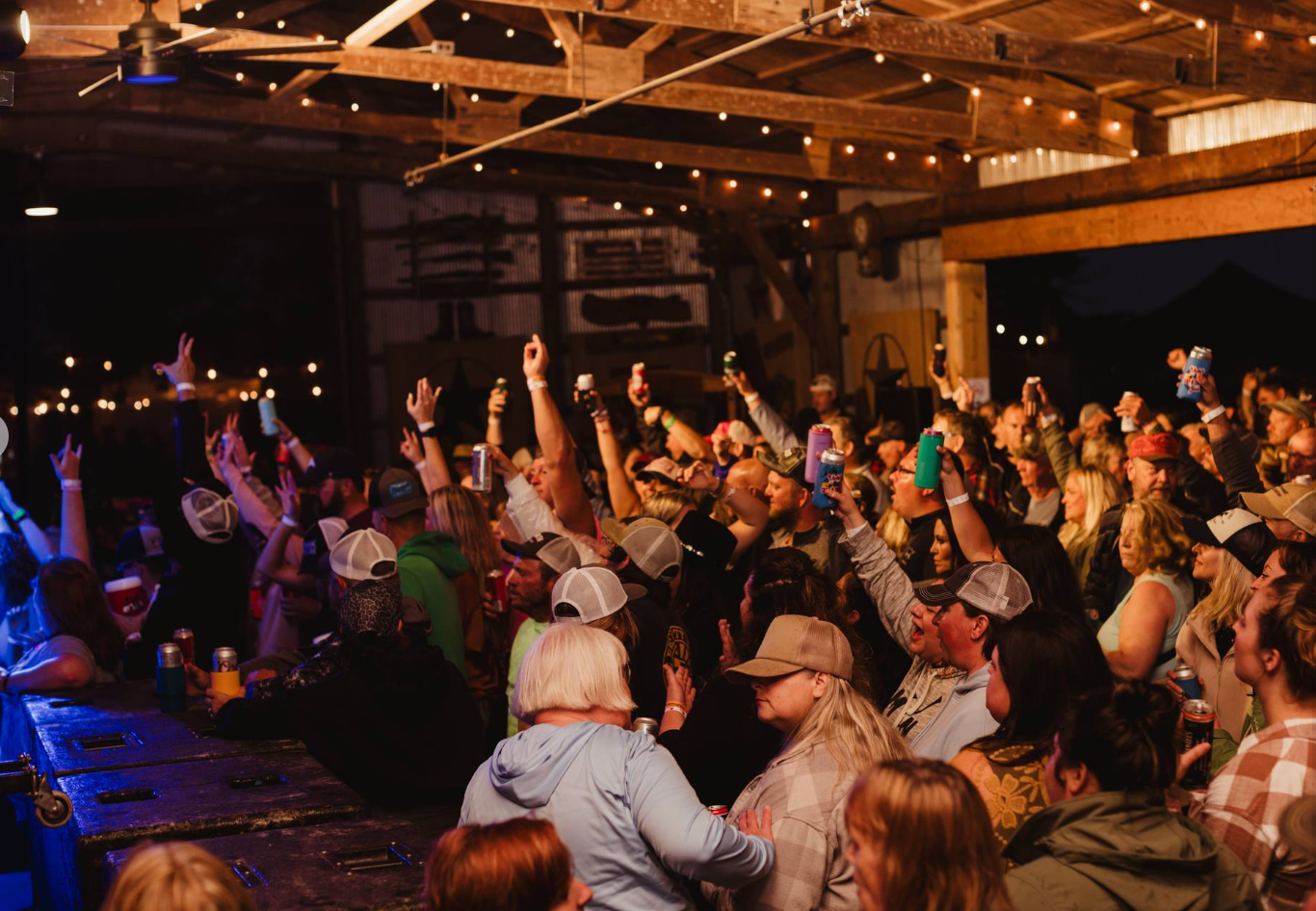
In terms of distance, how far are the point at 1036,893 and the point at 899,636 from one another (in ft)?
5.89

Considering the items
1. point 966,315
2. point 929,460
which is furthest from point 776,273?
point 929,460

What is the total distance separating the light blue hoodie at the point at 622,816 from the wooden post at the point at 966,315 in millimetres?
10056

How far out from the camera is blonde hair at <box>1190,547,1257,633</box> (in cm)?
380

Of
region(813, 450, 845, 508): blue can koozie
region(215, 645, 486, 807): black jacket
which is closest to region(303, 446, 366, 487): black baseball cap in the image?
region(215, 645, 486, 807): black jacket

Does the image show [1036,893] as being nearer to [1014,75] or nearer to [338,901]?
[338,901]

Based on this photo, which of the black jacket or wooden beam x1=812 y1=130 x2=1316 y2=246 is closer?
the black jacket

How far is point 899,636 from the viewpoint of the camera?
393cm

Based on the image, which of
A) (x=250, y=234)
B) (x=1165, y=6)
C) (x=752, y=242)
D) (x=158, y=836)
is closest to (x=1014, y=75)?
(x=1165, y=6)

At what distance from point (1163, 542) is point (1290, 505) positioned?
1.29 ft

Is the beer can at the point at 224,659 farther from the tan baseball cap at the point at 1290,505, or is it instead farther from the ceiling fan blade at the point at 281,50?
the tan baseball cap at the point at 1290,505

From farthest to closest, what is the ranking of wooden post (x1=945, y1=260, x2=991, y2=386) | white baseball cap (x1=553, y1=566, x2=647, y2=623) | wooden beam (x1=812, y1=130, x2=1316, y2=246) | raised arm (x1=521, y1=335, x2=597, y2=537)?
wooden post (x1=945, y1=260, x2=991, y2=386) < wooden beam (x1=812, y1=130, x2=1316, y2=246) < raised arm (x1=521, y1=335, x2=597, y2=537) < white baseball cap (x1=553, y1=566, x2=647, y2=623)

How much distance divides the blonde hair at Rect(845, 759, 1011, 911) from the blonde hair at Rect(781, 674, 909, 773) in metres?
0.69

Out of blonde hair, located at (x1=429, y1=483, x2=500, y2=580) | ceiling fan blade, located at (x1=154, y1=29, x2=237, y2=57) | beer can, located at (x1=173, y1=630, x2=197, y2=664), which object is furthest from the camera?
ceiling fan blade, located at (x1=154, y1=29, x2=237, y2=57)

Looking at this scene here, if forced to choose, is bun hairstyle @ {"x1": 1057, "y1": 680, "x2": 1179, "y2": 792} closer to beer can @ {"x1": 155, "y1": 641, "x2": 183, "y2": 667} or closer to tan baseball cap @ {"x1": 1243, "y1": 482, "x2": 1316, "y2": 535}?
tan baseball cap @ {"x1": 1243, "y1": 482, "x2": 1316, "y2": 535}
